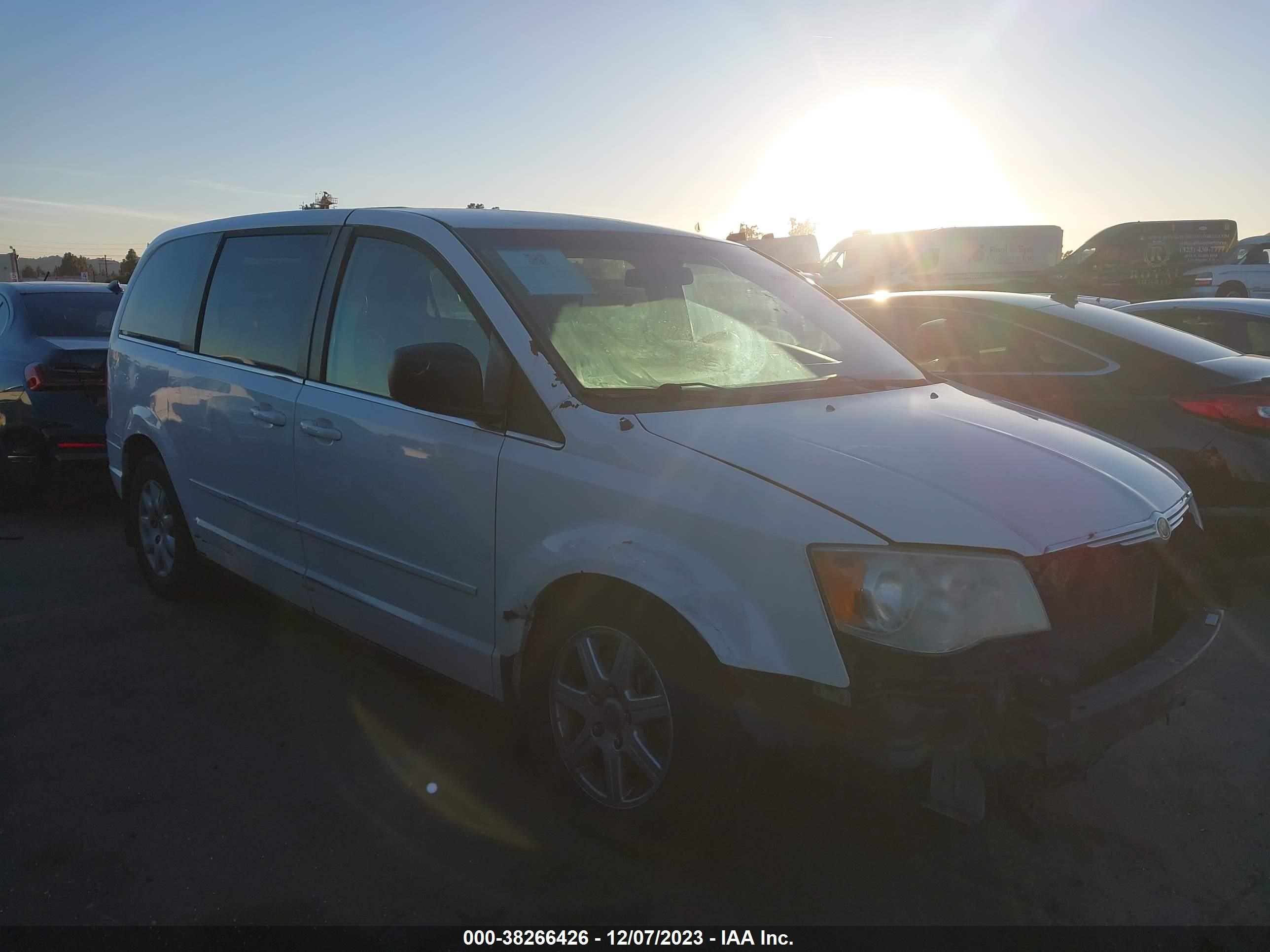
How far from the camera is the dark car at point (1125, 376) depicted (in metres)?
4.68

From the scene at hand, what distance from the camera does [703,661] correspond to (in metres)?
2.40

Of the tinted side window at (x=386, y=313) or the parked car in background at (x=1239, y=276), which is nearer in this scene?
the tinted side window at (x=386, y=313)

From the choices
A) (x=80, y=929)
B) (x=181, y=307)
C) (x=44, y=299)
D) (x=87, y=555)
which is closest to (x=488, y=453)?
(x=80, y=929)

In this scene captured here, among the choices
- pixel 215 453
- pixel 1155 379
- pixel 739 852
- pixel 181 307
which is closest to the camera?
pixel 739 852

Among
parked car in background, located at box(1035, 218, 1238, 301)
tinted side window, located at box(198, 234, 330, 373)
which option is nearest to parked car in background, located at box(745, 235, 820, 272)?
parked car in background, located at box(1035, 218, 1238, 301)

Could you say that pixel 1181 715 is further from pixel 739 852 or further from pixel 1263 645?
pixel 739 852

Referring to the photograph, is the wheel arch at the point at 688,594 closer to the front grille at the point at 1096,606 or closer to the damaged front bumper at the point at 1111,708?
the damaged front bumper at the point at 1111,708

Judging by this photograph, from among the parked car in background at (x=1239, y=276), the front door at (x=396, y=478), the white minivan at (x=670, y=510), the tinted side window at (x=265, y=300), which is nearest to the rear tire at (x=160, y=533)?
the white minivan at (x=670, y=510)

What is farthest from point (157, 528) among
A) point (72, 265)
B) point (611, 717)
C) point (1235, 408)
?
point (72, 265)

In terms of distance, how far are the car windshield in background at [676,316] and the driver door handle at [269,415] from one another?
1.06 m

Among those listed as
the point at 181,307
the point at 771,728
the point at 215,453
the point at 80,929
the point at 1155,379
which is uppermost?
the point at 181,307

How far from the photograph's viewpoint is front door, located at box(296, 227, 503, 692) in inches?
118

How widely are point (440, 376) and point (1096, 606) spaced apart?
6.16 ft

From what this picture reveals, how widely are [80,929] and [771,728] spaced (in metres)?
1.80
